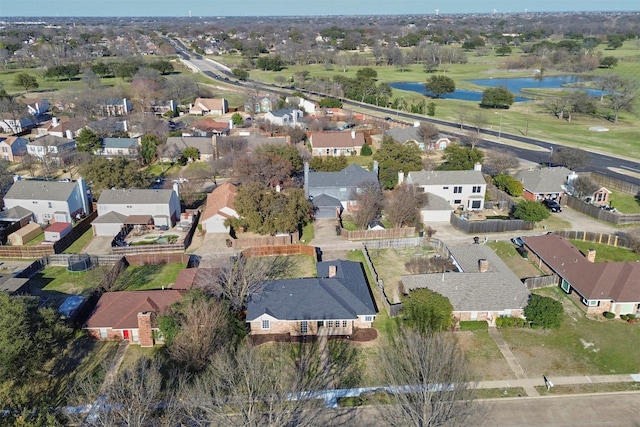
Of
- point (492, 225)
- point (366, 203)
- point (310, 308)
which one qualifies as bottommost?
point (492, 225)

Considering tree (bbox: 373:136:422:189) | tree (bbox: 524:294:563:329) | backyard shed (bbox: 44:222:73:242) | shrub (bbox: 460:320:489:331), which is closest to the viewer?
tree (bbox: 524:294:563:329)

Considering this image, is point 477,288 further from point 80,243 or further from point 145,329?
point 80,243

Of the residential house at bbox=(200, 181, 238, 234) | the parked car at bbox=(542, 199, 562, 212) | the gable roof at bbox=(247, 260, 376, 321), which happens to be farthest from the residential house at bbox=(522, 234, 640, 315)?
the residential house at bbox=(200, 181, 238, 234)

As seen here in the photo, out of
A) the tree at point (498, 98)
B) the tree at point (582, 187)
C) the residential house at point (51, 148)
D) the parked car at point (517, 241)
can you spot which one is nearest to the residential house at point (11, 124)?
the residential house at point (51, 148)

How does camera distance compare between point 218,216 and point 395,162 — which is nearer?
point 218,216

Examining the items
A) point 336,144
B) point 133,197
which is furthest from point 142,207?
point 336,144

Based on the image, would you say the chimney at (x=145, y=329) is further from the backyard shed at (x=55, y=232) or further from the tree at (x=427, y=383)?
the backyard shed at (x=55, y=232)

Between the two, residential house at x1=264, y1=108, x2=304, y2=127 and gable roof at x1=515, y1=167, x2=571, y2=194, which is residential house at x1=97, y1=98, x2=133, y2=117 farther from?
gable roof at x1=515, y1=167, x2=571, y2=194
